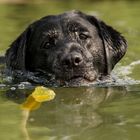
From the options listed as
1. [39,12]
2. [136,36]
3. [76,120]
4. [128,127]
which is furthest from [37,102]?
[39,12]

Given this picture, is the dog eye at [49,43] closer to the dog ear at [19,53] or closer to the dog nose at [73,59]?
the dog ear at [19,53]

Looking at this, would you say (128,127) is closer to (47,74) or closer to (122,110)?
(122,110)

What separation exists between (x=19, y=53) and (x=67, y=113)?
2410 mm

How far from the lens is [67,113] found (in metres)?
5.68

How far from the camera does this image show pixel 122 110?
18.9 ft

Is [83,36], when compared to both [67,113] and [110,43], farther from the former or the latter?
[67,113]

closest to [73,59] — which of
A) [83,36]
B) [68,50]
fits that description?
[68,50]

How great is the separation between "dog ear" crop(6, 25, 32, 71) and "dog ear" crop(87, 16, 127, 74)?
36.1 inches

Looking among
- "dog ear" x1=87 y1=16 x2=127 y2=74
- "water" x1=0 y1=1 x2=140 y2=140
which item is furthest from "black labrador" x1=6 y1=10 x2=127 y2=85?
"water" x1=0 y1=1 x2=140 y2=140

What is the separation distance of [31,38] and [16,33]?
425cm

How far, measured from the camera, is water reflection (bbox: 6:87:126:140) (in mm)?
4973

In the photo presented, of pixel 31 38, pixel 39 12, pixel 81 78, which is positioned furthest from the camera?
pixel 39 12

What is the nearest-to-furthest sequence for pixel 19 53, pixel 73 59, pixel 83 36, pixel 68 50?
pixel 73 59 < pixel 68 50 < pixel 83 36 < pixel 19 53

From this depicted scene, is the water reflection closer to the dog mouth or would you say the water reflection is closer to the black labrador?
the dog mouth
